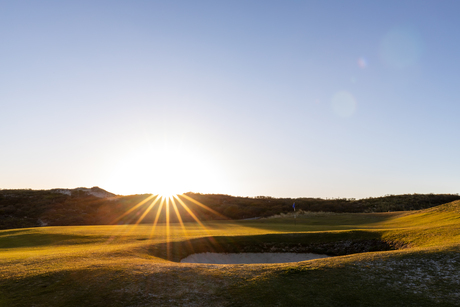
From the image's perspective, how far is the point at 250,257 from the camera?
1003 inches

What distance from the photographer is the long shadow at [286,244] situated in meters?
24.3

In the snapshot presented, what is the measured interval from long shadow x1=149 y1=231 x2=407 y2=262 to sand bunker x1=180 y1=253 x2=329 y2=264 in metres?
0.60

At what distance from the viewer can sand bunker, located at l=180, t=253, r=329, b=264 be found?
24.6 metres

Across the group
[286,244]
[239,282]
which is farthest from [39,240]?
[286,244]

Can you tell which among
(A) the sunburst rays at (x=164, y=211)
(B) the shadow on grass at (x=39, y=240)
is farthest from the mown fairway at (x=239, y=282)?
(A) the sunburst rays at (x=164, y=211)

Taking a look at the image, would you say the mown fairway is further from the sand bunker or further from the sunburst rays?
the sunburst rays

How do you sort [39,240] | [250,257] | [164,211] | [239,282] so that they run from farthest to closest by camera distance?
1. [164,211]
2. [39,240]
3. [250,257]
4. [239,282]

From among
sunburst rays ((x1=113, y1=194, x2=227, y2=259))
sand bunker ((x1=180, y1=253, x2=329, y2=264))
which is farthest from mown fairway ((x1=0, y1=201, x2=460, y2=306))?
sunburst rays ((x1=113, y1=194, x2=227, y2=259))

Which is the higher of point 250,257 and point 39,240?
point 39,240

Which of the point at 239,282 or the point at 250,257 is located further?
the point at 250,257

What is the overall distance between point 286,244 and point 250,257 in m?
4.04

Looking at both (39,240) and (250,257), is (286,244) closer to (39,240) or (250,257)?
(250,257)

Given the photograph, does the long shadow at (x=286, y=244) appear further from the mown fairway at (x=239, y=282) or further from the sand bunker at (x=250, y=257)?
the mown fairway at (x=239, y=282)

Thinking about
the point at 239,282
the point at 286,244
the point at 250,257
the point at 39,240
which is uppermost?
the point at 39,240
